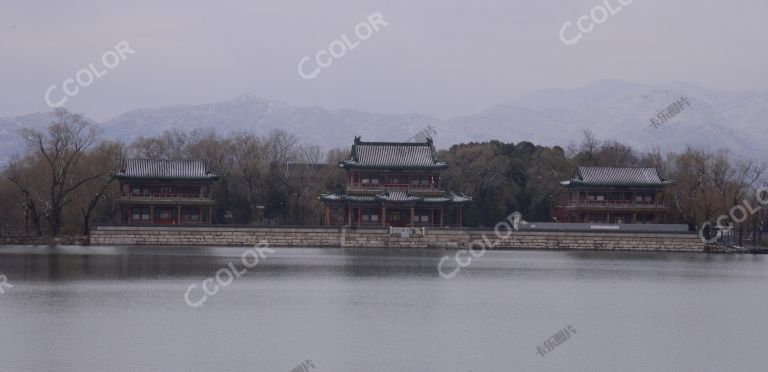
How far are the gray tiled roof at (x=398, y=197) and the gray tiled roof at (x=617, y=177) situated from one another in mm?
10010

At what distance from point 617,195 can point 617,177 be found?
1.51 m

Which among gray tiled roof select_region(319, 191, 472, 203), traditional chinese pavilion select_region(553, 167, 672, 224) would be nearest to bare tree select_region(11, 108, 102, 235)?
gray tiled roof select_region(319, 191, 472, 203)

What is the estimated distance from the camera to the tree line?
87.4 metres

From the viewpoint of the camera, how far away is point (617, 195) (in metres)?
91.9

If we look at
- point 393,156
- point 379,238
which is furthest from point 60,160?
point 393,156

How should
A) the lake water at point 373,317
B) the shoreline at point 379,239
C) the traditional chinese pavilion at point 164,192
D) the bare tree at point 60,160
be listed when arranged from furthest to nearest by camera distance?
the traditional chinese pavilion at point 164,192 → the bare tree at point 60,160 → the shoreline at point 379,239 → the lake water at point 373,317

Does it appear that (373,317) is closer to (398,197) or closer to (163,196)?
(398,197)

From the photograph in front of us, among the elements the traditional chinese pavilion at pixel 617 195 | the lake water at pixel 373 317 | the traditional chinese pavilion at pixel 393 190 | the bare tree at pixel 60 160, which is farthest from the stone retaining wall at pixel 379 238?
the lake water at pixel 373 317

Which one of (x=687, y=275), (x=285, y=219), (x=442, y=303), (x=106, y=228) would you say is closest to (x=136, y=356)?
(x=442, y=303)

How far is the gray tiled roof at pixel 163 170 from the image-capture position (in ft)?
289

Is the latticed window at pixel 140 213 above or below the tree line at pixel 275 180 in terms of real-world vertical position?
below

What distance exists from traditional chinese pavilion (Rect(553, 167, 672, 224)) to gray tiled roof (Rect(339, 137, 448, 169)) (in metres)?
11.5

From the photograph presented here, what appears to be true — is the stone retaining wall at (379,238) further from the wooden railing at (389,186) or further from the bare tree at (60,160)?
the wooden railing at (389,186)

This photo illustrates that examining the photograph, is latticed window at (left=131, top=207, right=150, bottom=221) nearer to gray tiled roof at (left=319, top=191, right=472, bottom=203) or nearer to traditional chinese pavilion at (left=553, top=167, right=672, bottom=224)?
gray tiled roof at (left=319, top=191, right=472, bottom=203)
